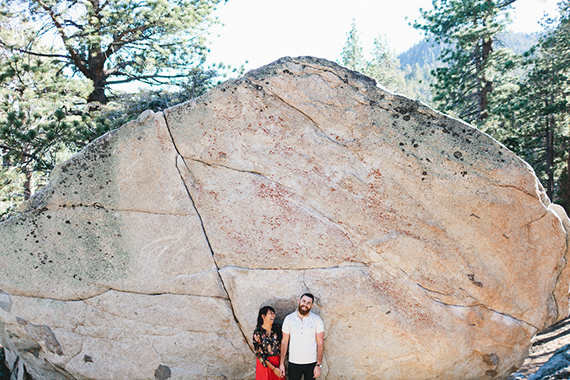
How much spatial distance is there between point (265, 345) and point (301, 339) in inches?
17.4

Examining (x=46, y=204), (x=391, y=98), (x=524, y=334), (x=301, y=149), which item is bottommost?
(x=524, y=334)

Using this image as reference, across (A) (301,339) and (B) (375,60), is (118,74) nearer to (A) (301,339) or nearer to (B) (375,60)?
(A) (301,339)

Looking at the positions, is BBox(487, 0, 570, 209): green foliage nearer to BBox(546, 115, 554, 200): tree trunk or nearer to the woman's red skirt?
BBox(546, 115, 554, 200): tree trunk

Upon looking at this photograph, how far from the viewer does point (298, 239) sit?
17.9 feet

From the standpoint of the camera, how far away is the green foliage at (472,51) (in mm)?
13000

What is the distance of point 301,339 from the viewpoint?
471 centimetres

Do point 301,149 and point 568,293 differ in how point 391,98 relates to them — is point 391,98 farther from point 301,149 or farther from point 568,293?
point 568,293

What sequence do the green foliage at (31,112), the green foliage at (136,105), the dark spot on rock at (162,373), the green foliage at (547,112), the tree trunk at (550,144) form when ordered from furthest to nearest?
the tree trunk at (550,144) → the green foliage at (547,112) → the green foliage at (136,105) → the green foliage at (31,112) → the dark spot on rock at (162,373)

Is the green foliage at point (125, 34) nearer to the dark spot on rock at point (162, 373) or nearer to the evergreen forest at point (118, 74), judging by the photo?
the evergreen forest at point (118, 74)

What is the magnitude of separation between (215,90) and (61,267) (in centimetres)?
323

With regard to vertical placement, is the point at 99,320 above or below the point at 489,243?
below

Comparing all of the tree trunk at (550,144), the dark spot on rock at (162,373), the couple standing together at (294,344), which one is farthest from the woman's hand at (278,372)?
the tree trunk at (550,144)

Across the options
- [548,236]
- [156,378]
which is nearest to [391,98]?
[548,236]

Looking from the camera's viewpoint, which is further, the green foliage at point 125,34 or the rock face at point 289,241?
the green foliage at point 125,34
